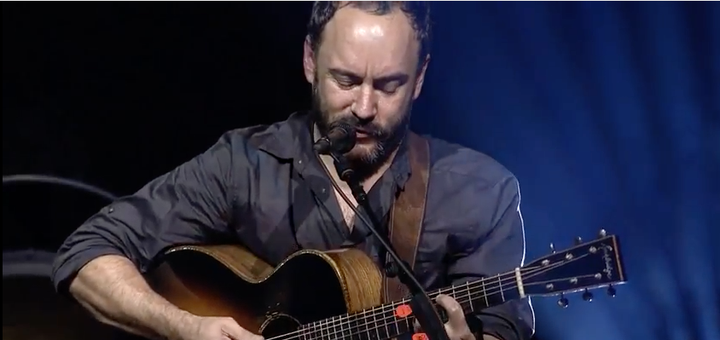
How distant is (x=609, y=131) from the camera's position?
7.19 feet

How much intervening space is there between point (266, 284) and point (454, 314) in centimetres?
52

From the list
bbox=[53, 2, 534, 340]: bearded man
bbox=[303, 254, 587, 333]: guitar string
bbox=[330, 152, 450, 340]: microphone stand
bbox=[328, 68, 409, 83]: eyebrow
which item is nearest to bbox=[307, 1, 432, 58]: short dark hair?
bbox=[53, 2, 534, 340]: bearded man

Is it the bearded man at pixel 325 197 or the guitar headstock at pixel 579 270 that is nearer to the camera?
the guitar headstock at pixel 579 270

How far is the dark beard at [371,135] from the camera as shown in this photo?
2.14 metres

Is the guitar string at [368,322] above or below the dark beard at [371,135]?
below

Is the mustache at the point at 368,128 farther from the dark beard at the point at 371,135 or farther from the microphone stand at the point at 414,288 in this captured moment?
the microphone stand at the point at 414,288

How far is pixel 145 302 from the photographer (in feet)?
6.88

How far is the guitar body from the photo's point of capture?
1.96m

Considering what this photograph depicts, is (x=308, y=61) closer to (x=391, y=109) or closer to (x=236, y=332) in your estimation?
(x=391, y=109)

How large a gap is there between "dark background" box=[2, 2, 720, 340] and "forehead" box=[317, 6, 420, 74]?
25 cm

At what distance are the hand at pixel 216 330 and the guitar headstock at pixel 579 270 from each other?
65cm

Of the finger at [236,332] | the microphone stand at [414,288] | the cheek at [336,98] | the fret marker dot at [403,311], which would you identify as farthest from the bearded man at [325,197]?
the microphone stand at [414,288]

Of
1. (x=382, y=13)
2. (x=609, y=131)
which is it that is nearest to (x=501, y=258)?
(x=609, y=131)

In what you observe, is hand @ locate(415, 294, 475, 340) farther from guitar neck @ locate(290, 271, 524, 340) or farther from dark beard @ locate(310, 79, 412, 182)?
dark beard @ locate(310, 79, 412, 182)
